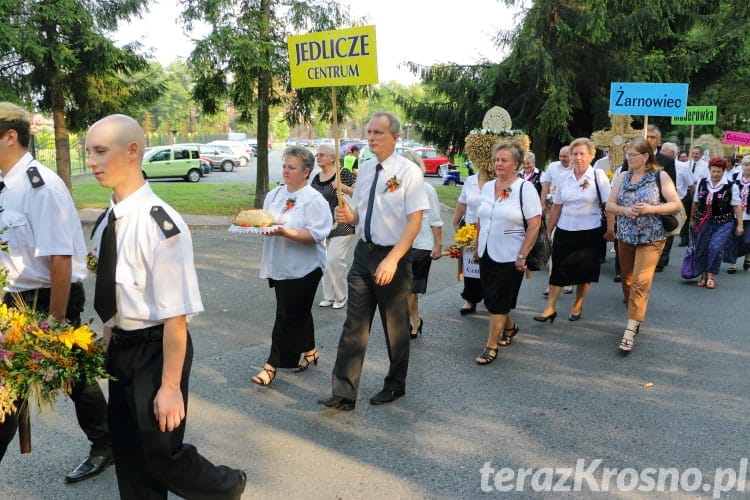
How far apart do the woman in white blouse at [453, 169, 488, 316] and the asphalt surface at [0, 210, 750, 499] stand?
0.23m

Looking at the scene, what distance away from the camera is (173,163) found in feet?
105

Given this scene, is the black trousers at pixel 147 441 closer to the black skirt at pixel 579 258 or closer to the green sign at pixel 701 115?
the black skirt at pixel 579 258

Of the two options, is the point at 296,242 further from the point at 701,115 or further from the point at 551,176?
the point at 701,115

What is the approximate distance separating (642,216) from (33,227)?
5050 mm

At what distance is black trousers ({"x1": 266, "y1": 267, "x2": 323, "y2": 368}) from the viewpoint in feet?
16.6

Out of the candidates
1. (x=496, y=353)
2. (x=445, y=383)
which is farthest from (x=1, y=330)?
(x=496, y=353)

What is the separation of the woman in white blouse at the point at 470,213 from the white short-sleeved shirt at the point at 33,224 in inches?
177

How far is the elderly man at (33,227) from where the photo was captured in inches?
122

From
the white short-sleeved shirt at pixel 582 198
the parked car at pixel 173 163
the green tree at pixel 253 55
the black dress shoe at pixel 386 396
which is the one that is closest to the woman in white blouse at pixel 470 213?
the white short-sleeved shirt at pixel 582 198

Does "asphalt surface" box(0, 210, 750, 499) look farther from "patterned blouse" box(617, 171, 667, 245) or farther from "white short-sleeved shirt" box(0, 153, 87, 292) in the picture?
"patterned blouse" box(617, 171, 667, 245)

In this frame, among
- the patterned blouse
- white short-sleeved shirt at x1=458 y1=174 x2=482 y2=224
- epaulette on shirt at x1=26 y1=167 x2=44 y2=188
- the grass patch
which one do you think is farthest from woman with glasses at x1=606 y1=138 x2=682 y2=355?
the grass patch

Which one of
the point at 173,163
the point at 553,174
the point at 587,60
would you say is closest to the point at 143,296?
the point at 553,174

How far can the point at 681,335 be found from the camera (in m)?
6.61

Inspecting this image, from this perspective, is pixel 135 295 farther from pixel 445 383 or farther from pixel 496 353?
pixel 496 353
